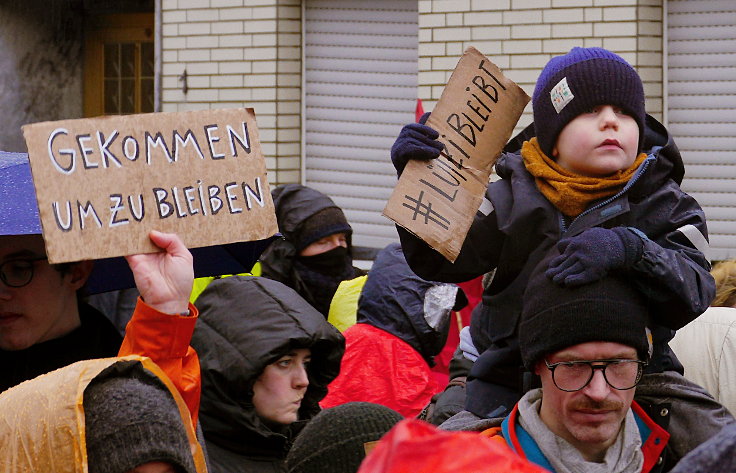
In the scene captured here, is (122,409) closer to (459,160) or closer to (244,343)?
(459,160)

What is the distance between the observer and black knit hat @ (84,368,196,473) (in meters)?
2.73

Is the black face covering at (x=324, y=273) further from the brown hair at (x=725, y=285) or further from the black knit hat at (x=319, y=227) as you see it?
the brown hair at (x=725, y=285)

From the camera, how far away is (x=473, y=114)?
3496 mm

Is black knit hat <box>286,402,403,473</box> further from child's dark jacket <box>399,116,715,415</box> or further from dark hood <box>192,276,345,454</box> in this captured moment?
dark hood <box>192,276,345,454</box>

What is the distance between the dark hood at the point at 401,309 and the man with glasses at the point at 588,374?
289 centimetres

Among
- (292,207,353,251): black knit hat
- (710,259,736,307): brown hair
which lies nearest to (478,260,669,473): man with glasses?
(710,259,736,307): brown hair

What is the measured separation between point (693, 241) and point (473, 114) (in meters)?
0.72

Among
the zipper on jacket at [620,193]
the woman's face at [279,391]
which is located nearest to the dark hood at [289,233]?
the woman's face at [279,391]

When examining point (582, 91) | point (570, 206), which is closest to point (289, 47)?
point (582, 91)

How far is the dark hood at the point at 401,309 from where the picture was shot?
589 centimetres

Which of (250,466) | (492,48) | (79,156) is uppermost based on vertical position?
(492,48)

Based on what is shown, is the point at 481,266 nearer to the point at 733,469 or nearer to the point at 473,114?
the point at 473,114

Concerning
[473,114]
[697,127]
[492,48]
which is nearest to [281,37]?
[492,48]

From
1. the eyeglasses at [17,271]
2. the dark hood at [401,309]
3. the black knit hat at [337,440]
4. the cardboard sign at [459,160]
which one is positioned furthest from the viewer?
the dark hood at [401,309]
